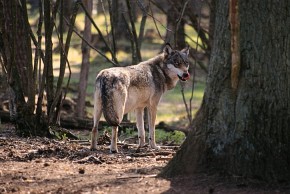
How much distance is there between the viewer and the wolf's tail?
32.3ft

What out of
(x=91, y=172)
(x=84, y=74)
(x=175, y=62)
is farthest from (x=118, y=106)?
(x=84, y=74)

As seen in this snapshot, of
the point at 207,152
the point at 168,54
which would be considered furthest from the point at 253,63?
the point at 168,54

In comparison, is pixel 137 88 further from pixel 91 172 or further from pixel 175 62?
pixel 91 172

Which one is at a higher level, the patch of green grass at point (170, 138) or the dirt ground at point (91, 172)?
the patch of green grass at point (170, 138)

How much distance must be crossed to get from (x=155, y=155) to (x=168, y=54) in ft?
8.59

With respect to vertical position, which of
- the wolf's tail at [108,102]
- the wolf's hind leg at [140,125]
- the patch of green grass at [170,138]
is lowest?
the patch of green grass at [170,138]

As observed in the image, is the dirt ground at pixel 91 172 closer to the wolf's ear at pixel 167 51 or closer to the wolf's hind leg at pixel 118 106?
the wolf's hind leg at pixel 118 106

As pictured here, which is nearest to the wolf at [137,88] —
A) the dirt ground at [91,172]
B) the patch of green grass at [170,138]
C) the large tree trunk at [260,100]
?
the dirt ground at [91,172]

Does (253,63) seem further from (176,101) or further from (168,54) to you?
(176,101)

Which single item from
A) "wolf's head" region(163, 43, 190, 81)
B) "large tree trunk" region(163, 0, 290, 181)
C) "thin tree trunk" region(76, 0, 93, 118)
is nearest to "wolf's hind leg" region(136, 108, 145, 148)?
"wolf's head" region(163, 43, 190, 81)

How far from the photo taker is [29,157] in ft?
30.9

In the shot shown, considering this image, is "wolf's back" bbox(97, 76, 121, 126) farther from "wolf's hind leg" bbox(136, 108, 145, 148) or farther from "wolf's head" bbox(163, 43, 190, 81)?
"wolf's head" bbox(163, 43, 190, 81)

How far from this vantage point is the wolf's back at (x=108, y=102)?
9836 millimetres

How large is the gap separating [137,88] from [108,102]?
110 cm
